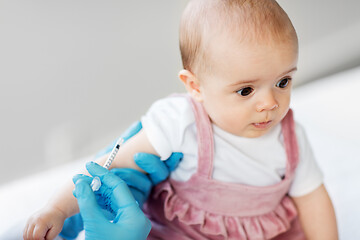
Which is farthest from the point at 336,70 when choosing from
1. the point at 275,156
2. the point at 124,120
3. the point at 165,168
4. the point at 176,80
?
the point at 165,168

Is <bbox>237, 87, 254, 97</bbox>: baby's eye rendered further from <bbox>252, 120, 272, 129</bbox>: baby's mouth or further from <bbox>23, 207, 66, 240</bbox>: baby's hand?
<bbox>23, 207, 66, 240</bbox>: baby's hand

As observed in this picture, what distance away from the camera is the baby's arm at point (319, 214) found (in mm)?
909

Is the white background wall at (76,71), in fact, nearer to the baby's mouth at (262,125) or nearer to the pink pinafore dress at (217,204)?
the pink pinafore dress at (217,204)

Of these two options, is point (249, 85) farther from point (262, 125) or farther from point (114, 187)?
Result: point (114, 187)

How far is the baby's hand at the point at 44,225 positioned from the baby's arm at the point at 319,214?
1.67 feet

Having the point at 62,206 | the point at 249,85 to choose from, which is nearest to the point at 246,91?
the point at 249,85

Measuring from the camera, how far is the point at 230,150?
858mm

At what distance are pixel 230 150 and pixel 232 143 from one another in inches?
0.7

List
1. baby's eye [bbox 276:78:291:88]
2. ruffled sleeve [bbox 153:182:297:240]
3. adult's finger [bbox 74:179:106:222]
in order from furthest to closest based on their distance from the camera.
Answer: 1. ruffled sleeve [bbox 153:182:297:240]
2. baby's eye [bbox 276:78:291:88]
3. adult's finger [bbox 74:179:106:222]

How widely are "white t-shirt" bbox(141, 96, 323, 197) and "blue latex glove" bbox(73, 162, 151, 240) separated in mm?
149

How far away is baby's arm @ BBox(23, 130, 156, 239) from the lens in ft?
2.40

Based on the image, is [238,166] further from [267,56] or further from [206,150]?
[267,56]

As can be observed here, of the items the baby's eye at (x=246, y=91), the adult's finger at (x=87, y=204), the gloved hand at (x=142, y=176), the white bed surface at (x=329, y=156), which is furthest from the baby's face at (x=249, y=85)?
the white bed surface at (x=329, y=156)

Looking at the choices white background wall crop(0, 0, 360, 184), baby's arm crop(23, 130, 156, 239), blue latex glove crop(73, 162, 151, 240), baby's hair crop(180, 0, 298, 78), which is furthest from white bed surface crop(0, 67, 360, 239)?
baby's hair crop(180, 0, 298, 78)
